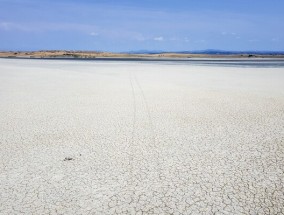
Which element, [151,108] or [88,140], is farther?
[151,108]

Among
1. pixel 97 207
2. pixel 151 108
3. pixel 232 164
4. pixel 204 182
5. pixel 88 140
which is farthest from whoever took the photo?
pixel 151 108

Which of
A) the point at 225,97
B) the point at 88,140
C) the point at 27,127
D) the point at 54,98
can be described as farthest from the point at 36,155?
the point at 225,97

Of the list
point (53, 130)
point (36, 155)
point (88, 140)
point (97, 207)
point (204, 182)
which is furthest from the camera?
point (53, 130)

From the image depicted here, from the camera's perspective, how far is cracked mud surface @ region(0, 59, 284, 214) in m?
3.90

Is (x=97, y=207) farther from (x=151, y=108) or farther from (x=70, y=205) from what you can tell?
(x=151, y=108)

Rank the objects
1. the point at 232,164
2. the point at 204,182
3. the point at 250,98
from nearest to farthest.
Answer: the point at 204,182 → the point at 232,164 → the point at 250,98

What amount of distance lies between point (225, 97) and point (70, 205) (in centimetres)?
991

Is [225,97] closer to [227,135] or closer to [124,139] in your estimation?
[227,135]

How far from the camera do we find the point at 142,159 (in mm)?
5387

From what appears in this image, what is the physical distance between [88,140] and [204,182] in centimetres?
313

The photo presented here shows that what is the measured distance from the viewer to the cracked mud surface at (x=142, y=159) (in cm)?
390

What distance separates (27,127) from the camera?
7660 millimetres

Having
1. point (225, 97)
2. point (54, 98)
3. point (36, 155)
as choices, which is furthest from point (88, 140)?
point (225, 97)

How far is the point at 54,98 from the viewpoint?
40.2 ft
